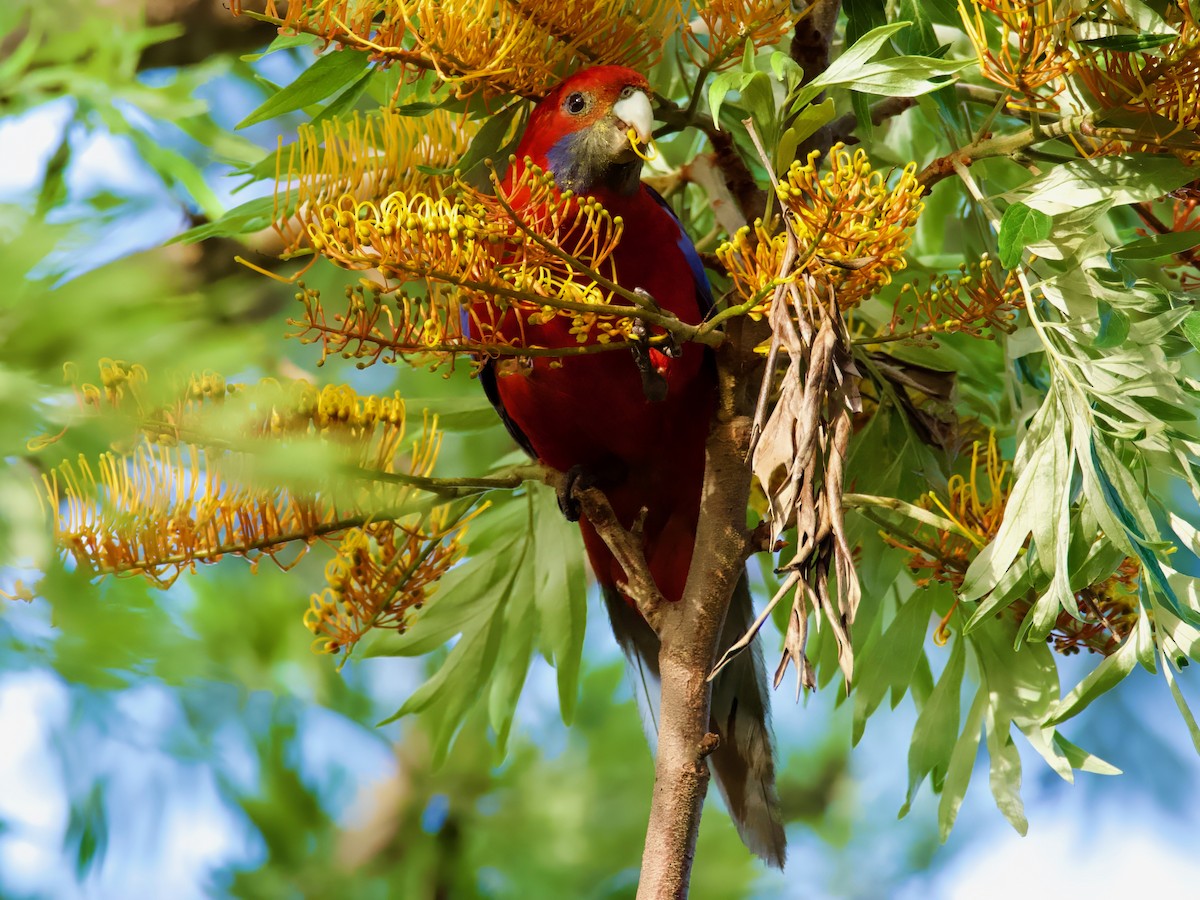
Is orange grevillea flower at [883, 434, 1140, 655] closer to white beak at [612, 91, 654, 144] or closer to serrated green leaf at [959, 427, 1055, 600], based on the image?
serrated green leaf at [959, 427, 1055, 600]

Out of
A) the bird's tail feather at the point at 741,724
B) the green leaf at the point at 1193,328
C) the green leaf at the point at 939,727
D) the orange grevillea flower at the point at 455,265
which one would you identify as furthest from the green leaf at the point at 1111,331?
the bird's tail feather at the point at 741,724

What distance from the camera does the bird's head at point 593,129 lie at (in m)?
1.37

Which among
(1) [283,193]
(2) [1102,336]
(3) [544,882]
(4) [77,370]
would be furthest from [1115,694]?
(4) [77,370]

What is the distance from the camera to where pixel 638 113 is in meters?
1.37

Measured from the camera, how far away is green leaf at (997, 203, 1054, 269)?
1.10 m

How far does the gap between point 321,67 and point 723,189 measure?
1.64 feet

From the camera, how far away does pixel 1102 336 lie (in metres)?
1.05

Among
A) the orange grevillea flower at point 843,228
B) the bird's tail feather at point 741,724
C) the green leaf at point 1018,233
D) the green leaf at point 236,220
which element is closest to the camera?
the orange grevillea flower at point 843,228

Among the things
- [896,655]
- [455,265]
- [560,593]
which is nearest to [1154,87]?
[455,265]

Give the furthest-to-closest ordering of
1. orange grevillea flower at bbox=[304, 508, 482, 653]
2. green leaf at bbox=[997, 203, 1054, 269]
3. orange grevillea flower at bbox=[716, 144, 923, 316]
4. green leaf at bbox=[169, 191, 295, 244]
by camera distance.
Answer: green leaf at bbox=[169, 191, 295, 244] → orange grevillea flower at bbox=[304, 508, 482, 653] → green leaf at bbox=[997, 203, 1054, 269] → orange grevillea flower at bbox=[716, 144, 923, 316]

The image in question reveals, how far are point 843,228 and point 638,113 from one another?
1.46ft

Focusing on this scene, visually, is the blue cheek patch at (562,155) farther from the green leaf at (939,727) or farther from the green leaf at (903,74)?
the green leaf at (939,727)

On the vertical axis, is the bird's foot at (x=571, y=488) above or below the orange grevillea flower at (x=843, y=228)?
below


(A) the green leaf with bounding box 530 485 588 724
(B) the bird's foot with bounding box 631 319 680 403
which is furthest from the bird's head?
(A) the green leaf with bounding box 530 485 588 724
